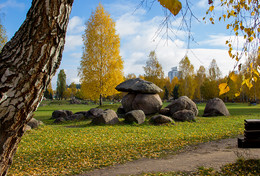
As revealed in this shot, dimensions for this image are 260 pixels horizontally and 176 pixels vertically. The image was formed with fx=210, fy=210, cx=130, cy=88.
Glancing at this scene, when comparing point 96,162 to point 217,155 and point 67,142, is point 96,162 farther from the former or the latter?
point 217,155

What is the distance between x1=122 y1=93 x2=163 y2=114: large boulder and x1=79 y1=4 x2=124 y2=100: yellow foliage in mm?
Answer: 8213

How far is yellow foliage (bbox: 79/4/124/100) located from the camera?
1000 inches

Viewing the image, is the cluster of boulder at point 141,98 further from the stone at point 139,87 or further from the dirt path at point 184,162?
the dirt path at point 184,162

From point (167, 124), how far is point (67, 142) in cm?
669

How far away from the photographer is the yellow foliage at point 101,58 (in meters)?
25.4

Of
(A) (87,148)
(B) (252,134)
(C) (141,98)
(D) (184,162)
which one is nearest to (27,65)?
(D) (184,162)

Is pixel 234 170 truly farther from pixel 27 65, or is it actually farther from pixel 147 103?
→ pixel 147 103

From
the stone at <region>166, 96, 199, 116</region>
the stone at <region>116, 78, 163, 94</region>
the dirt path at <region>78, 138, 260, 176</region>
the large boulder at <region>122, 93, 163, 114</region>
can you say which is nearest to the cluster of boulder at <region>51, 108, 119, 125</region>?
the large boulder at <region>122, 93, 163, 114</region>

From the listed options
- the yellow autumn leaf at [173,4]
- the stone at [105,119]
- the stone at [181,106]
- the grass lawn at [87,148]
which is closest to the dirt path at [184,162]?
the grass lawn at [87,148]

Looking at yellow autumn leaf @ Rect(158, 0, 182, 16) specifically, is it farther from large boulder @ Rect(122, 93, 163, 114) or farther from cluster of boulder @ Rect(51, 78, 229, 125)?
large boulder @ Rect(122, 93, 163, 114)

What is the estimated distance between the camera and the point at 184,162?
607 cm

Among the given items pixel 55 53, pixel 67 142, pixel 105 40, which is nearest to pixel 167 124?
pixel 67 142

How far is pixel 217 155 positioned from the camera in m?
6.70

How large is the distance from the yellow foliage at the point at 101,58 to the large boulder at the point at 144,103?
8.21 metres
